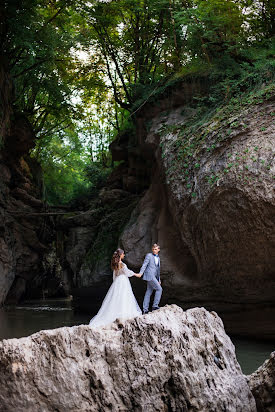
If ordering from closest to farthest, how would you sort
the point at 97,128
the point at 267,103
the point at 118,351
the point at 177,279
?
the point at 118,351
the point at 267,103
the point at 177,279
the point at 97,128

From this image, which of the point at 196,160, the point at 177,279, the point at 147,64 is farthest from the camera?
the point at 147,64

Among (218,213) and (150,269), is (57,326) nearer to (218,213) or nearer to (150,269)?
(150,269)

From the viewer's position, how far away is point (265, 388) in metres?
4.56

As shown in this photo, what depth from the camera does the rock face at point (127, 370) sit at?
11.7 ft

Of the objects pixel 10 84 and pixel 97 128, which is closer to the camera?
pixel 10 84

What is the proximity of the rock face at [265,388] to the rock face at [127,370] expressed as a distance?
0.17 m

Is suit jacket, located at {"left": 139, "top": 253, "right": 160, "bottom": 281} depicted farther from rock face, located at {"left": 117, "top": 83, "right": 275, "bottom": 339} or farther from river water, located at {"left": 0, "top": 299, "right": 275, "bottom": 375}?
river water, located at {"left": 0, "top": 299, "right": 275, "bottom": 375}

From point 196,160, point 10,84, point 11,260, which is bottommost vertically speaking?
point 11,260

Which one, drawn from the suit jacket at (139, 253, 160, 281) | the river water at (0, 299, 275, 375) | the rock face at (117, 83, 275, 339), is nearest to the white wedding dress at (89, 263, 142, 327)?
the suit jacket at (139, 253, 160, 281)

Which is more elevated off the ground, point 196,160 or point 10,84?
point 10,84

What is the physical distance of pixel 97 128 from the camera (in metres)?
28.6

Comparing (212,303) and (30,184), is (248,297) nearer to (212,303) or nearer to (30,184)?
(212,303)

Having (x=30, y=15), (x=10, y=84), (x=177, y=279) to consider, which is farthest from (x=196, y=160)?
(x=10, y=84)

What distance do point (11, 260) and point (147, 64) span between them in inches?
434
